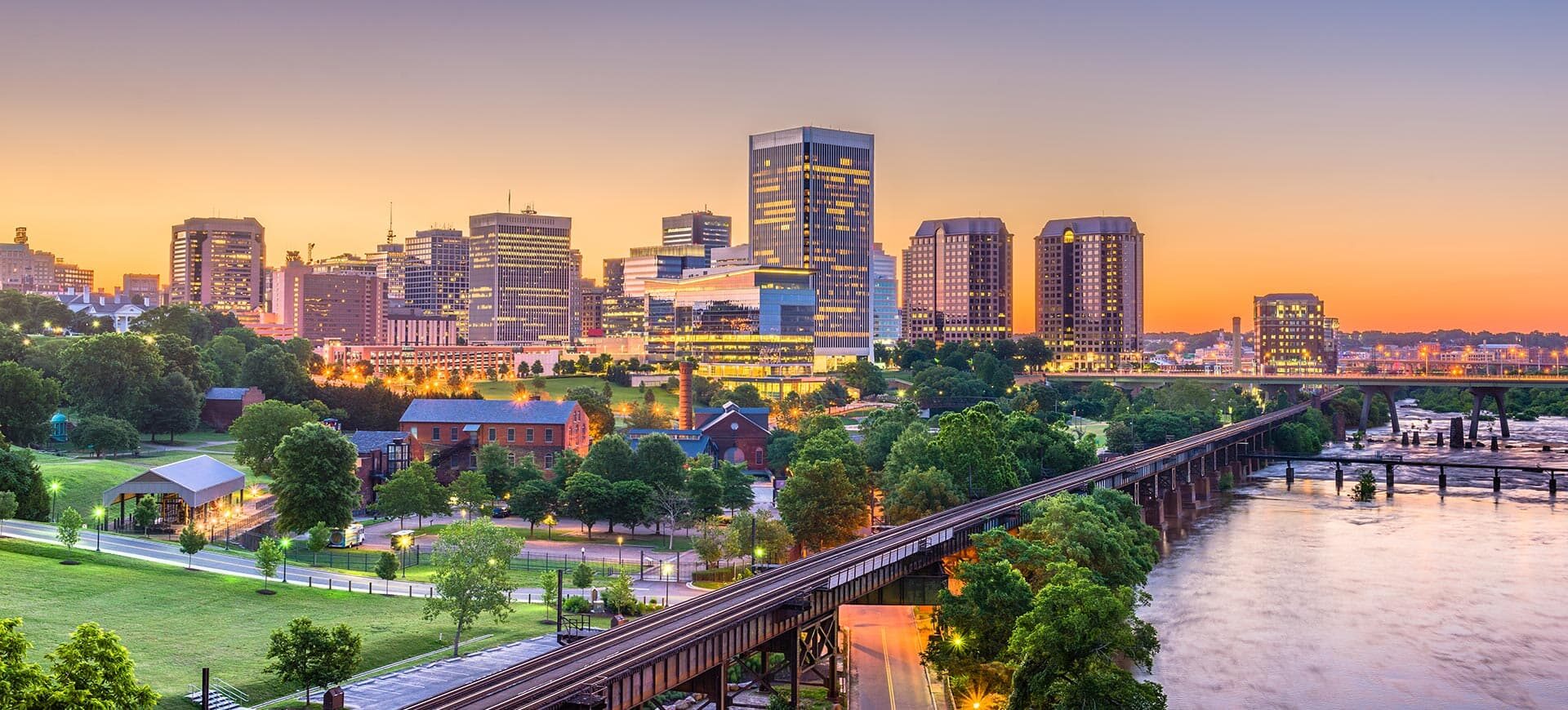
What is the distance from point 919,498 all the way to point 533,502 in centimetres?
3338

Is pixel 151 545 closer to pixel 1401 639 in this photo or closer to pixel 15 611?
pixel 15 611

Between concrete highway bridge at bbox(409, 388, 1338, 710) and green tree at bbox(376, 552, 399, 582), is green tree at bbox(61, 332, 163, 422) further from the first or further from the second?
concrete highway bridge at bbox(409, 388, 1338, 710)

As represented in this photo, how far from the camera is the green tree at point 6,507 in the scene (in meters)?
79.5

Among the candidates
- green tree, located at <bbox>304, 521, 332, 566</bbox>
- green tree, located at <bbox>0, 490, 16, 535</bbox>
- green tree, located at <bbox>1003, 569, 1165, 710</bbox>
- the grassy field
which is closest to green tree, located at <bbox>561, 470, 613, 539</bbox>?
green tree, located at <bbox>304, 521, 332, 566</bbox>

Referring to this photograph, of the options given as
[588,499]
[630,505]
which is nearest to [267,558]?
[588,499]

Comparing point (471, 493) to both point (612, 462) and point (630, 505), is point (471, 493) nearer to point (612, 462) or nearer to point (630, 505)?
point (612, 462)

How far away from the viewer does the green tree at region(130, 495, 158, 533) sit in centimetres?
8900

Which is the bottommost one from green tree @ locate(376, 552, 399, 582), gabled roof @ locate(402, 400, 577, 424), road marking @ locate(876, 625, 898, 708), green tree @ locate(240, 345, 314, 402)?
road marking @ locate(876, 625, 898, 708)

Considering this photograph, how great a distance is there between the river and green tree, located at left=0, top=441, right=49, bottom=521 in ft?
254

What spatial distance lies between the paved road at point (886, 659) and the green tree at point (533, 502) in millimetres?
33607

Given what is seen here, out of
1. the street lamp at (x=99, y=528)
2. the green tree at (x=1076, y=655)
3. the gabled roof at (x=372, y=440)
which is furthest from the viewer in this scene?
the gabled roof at (x=372, y=440)

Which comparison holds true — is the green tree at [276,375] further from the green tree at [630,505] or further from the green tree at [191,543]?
the green tree at [191,543]

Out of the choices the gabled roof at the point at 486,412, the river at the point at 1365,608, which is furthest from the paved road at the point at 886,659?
the gabled roof at the point at 486,412

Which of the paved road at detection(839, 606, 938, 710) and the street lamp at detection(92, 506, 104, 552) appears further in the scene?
the street lamp at detection(92, 506, 104, 552)
